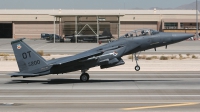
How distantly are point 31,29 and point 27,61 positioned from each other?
79535mm

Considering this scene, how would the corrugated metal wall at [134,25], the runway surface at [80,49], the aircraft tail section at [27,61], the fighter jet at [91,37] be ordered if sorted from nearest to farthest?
1. the aircraft tail section at [27,61]
2. the runway surface at [80,49]
3. the fighter jet at [91,37]
4. the corrugated metal wall at [134,25]

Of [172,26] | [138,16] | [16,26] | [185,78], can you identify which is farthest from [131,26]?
[185,78]

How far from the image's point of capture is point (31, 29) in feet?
333

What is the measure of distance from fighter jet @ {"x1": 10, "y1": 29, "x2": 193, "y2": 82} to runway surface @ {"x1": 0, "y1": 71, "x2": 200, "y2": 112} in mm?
724

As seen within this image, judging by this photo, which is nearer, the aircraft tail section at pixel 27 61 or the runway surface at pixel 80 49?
the aircraft tail section at pixel 27 61

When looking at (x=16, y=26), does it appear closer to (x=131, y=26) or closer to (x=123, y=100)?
(x=131, y=26)

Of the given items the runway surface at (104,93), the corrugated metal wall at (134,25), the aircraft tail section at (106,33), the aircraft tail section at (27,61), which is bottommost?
the runway surface at (104,93)

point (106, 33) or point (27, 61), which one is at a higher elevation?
point (106, 33)

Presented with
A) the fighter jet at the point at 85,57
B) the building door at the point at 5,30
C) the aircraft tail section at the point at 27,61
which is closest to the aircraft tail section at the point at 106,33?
the building door at the point at 5,30

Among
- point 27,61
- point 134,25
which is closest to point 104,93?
point 27,61

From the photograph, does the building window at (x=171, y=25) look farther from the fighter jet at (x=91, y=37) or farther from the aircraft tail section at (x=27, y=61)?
the aircraft tail section at (x=27, y=61)

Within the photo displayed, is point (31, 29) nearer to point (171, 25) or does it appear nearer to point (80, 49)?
point (171, 25)

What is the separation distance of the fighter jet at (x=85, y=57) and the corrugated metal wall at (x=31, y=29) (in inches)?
3078

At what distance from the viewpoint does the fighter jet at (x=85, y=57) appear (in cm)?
2308
